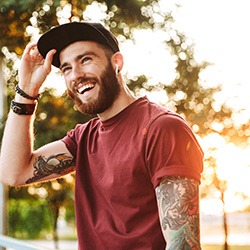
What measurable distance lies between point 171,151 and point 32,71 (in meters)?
0.75

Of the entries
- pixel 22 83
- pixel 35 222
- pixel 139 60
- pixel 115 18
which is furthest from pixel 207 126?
pixel 35 222

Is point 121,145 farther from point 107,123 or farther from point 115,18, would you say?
point 115,18

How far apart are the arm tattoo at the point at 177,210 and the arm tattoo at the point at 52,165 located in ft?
1.88

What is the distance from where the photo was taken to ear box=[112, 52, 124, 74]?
78.4 inches

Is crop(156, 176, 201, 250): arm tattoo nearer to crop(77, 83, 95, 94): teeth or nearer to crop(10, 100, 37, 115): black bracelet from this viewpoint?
crop(77, 83, 95, 94): teeth

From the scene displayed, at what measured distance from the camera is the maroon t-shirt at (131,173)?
1.64 meters

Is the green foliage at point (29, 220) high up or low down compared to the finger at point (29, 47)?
down

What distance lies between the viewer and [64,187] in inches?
424

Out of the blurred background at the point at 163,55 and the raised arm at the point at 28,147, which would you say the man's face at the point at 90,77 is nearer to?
the raised arm at the point at 28,147

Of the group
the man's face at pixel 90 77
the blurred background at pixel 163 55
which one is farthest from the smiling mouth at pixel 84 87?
the blurred background at pixel 163 55

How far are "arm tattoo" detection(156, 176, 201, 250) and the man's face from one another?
0.37 m

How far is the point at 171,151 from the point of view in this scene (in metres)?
1.62

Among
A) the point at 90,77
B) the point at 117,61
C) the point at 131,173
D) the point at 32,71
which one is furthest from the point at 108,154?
the point at 32,71

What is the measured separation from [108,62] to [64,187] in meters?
8.97
